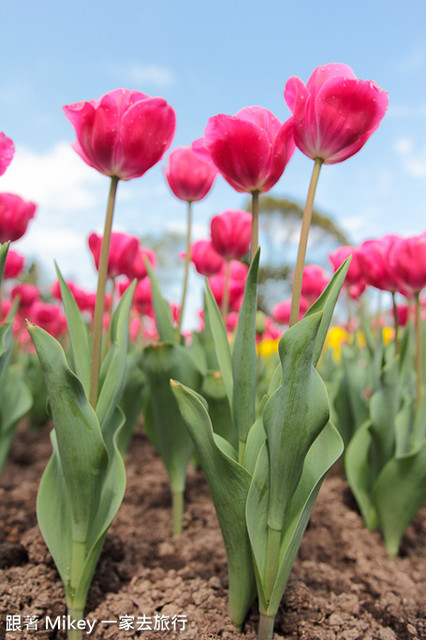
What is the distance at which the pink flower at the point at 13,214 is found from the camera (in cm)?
129

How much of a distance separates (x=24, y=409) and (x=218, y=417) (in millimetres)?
760

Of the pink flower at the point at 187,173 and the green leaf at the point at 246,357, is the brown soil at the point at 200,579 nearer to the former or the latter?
the green leaf at the point at 246,357

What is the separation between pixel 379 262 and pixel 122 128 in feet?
2.85

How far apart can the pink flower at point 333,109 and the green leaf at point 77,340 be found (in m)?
0.55

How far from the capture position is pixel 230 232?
1372mm

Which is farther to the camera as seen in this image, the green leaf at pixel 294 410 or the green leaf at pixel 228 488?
the green leaf at pixel 228 488

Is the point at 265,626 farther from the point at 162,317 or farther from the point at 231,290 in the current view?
the point at 231,290

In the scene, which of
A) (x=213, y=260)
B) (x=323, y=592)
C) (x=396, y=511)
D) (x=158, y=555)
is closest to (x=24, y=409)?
(x=158, y=555)

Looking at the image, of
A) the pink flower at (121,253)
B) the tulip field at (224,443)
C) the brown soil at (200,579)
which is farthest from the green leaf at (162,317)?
the brown soil at (200,579)

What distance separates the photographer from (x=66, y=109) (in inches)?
36.1

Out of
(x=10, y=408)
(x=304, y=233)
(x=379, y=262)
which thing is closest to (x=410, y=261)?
(x=379, y=262)

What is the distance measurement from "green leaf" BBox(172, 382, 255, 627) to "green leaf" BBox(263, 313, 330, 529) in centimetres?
8

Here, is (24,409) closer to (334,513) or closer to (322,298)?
(334,513)

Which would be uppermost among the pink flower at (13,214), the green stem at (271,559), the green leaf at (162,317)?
the pink flower at (13,214)
